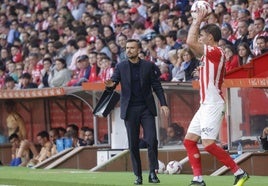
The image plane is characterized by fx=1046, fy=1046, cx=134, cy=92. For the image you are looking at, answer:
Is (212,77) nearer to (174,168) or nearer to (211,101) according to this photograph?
(211,101)

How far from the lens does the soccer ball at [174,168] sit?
19000mm

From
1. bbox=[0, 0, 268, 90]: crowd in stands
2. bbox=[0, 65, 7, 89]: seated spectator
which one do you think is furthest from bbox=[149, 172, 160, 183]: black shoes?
bbox=[0, 65, 7, 89]: seated spectator

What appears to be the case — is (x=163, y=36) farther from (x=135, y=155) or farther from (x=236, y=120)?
(x=135, y=155)

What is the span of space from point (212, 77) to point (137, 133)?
6.87 feet

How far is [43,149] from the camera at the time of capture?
24266 millimetres

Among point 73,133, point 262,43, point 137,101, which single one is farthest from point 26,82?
point 137,101

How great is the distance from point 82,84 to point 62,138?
2427mm

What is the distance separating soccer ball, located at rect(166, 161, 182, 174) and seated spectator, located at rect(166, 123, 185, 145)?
4.46ft

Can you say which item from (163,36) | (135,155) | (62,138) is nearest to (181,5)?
(163,36)

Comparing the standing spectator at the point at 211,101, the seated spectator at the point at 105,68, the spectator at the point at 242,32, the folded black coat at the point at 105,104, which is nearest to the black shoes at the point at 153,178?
the standing spectator at the point at 211,101

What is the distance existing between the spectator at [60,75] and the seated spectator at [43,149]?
1.22 metres

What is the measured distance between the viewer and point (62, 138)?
24.2 m

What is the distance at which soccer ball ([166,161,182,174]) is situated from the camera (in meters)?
19.0

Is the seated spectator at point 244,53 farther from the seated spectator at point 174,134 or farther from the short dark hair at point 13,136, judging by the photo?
the short dark hair at point 13,136
